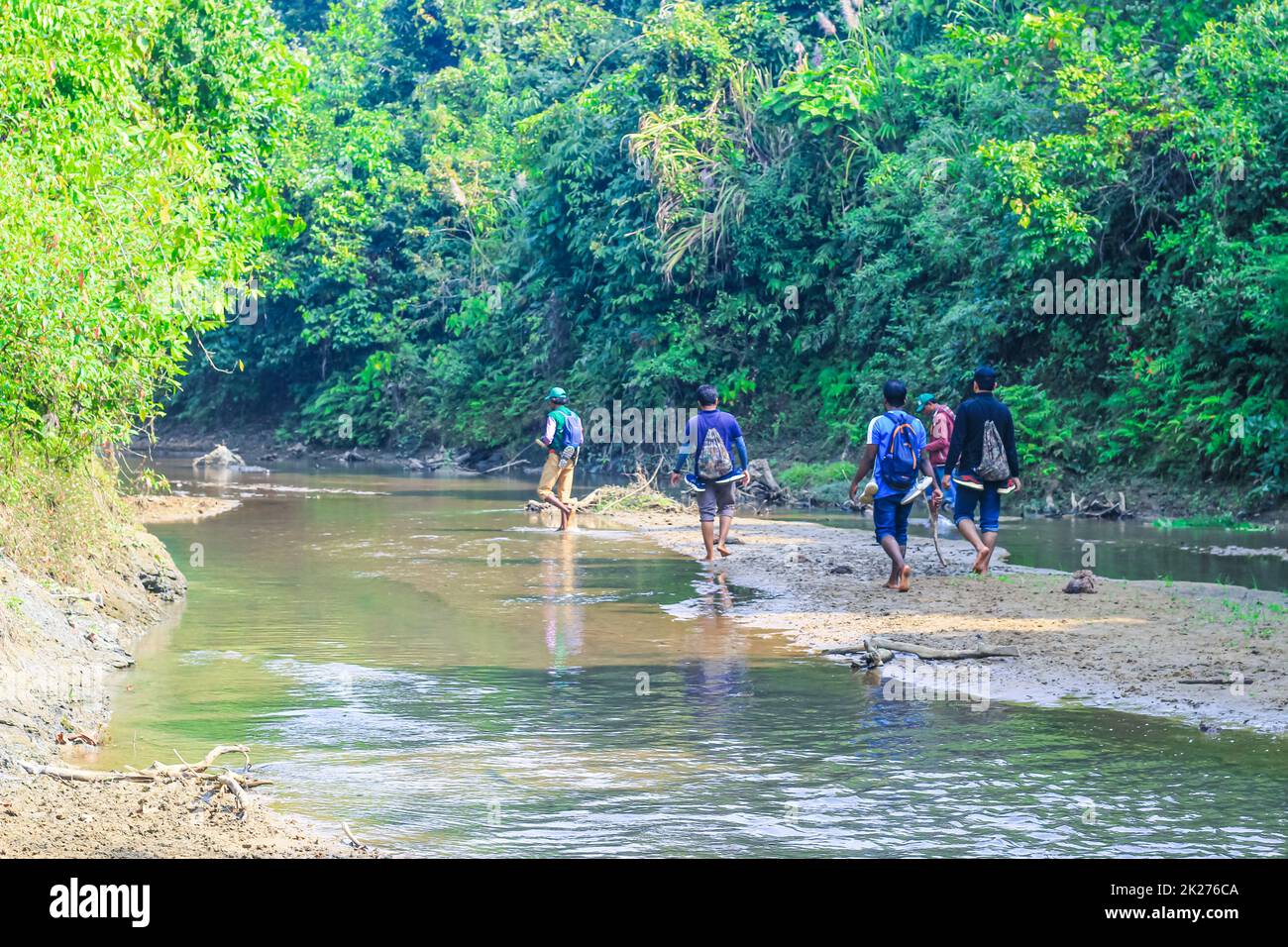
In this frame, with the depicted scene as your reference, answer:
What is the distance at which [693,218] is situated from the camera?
3331 centimetres

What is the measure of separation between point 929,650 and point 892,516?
135 inches

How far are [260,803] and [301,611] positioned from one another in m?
6.43

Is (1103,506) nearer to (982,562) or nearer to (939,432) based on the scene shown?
(939,432)

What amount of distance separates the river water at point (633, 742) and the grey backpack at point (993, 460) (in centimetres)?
266

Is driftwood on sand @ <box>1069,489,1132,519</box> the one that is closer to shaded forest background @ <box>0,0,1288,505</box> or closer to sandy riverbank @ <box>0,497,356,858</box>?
shaded forest background @ <box>0,0,1288,505</box>

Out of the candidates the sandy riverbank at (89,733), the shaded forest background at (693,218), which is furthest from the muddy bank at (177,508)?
the sandy riverbank at (89,733)

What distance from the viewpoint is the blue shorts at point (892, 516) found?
1393 cm

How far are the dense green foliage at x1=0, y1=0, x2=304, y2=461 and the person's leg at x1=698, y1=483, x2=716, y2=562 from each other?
220 inches

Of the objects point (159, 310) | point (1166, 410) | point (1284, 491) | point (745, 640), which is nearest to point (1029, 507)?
point (1166, 410)

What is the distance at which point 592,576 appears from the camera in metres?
15.7

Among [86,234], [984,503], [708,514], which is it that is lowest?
[708,514]

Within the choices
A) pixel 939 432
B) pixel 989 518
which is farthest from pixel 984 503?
pixel 939 432

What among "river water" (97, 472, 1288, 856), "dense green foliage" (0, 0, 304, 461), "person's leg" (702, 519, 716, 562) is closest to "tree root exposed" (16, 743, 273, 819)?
"river water" (97, 472, 1288, 856)
